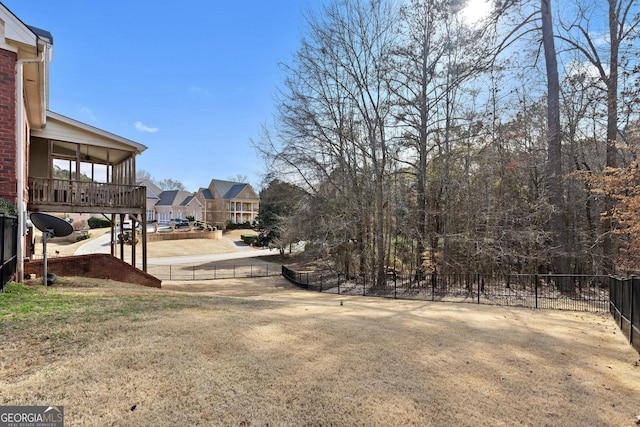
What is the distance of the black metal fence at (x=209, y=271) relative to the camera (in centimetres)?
2123

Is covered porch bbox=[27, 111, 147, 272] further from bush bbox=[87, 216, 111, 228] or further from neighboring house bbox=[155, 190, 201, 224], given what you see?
neighboring house bbox=[155, 190, 201, 224]

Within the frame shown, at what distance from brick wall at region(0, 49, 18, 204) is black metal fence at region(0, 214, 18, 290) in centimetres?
88

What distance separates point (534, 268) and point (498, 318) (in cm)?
990

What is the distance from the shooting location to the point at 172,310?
544 cm

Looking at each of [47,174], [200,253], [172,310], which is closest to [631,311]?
[172,310]

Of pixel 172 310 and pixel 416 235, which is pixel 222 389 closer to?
pixel 172 310

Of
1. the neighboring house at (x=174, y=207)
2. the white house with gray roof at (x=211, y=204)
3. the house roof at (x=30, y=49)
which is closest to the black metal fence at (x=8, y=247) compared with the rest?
the house roof at (x=30, y=49)

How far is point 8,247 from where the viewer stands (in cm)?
590

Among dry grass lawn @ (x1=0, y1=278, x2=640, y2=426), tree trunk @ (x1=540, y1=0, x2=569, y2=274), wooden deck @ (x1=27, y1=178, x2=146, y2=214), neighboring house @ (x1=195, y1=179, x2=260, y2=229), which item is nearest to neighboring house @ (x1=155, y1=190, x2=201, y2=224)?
neighboring house @ (x1=195, y1=179, x2=260, y2=229)

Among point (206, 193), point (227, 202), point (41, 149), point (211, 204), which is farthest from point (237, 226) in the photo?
point (41, 149)

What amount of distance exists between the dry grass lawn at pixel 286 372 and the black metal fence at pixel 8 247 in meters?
0.89

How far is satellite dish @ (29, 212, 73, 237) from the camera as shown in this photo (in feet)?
24.1

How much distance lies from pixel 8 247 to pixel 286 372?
19.3 ft

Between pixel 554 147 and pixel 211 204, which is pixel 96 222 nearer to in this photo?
pixel 211 204
